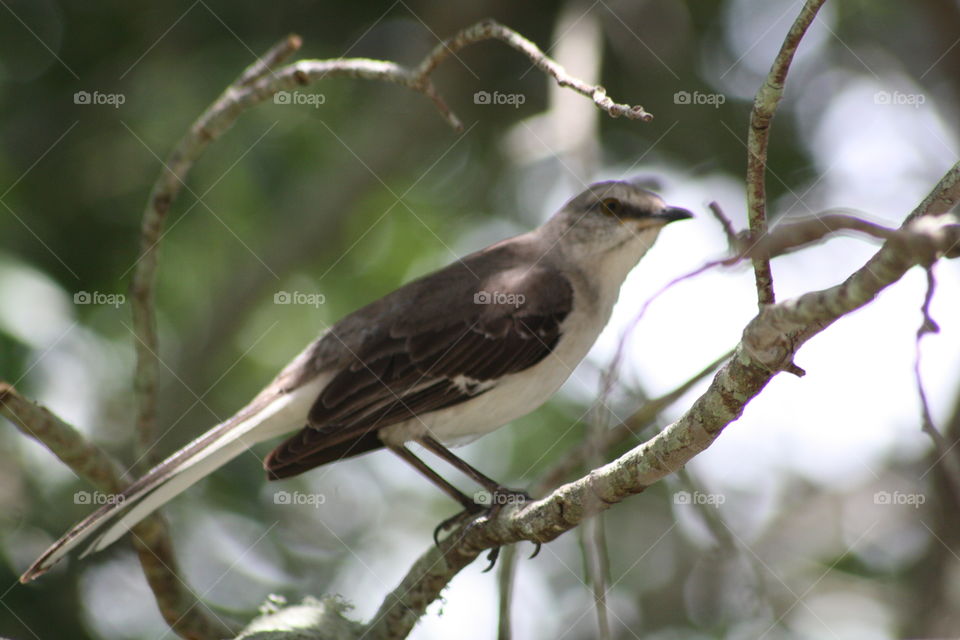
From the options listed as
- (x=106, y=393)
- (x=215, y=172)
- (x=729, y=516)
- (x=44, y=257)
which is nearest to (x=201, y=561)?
(x=106, y=393)

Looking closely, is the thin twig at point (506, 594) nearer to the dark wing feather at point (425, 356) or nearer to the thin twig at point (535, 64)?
the dark wing feather at point (425, 356)

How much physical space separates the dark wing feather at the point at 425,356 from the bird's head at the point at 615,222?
33 cm

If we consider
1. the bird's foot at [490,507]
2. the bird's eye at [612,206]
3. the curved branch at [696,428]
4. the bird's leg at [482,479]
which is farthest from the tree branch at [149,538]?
the bird's eye at [612,206]

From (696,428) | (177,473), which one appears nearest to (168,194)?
(177,473)

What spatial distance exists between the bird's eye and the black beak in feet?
0.88

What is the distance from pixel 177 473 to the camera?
434 centimetres

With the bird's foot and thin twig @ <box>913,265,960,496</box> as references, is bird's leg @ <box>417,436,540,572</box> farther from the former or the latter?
thin twig @ <box>913,265,960,496</box>

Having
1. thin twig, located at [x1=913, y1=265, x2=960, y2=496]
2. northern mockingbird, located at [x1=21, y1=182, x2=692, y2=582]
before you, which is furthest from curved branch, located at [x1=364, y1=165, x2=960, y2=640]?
northern mockingbird, located at [x1=21, y1=182, x2=692, y2=582]

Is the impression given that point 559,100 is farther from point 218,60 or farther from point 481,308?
point 218,60

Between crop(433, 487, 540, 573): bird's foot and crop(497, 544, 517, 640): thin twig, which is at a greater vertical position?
crop(433, 487, 540, 573): bird's foot

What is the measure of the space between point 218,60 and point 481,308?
3.01 metres

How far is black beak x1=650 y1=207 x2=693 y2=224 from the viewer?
4945mm

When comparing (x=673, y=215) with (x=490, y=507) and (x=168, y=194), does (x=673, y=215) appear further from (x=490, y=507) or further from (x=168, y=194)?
(x=168, y=194)

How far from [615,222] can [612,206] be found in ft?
0.32
